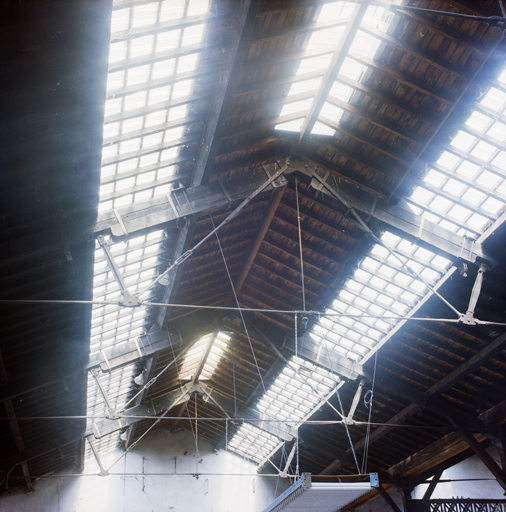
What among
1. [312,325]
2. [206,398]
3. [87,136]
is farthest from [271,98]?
[206,398]

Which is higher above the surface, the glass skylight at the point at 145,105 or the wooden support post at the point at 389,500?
the glass skylight at the point at 145,105

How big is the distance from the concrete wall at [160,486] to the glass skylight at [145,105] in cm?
1675

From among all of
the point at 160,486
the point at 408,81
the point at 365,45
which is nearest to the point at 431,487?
the point at 160,486

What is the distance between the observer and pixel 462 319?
10.5m

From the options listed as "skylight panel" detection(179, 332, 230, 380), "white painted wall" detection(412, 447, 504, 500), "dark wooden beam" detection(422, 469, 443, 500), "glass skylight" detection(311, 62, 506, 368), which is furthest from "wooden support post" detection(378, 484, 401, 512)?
"glass skylight" detection(311, 62, 506, 368)

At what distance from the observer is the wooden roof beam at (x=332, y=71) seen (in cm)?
864

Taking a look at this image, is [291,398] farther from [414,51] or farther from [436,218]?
[414,51]

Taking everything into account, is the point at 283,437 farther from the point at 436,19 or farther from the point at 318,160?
the point at 436,19

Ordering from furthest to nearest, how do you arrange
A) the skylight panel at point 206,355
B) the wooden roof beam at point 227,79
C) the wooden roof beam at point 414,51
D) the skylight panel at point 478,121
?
the skylight panel at point 206,355 → the skylight panel at point 478,121 → the wooden roof beam at point 414,51 → the wooden roof beam at point 227,79

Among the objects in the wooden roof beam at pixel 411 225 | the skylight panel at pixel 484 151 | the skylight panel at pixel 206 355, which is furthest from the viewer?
the skylight panel at pixel 206 355

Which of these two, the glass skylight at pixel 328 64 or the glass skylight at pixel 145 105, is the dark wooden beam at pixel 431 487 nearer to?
the glass skylight at pixel 145 105

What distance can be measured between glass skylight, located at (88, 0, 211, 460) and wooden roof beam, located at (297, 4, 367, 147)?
2.42m

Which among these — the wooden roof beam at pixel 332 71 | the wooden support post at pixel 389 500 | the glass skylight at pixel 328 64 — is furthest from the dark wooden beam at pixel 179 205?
the wooden support post at pixel 389 500

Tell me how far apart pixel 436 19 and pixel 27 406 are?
614 inches
